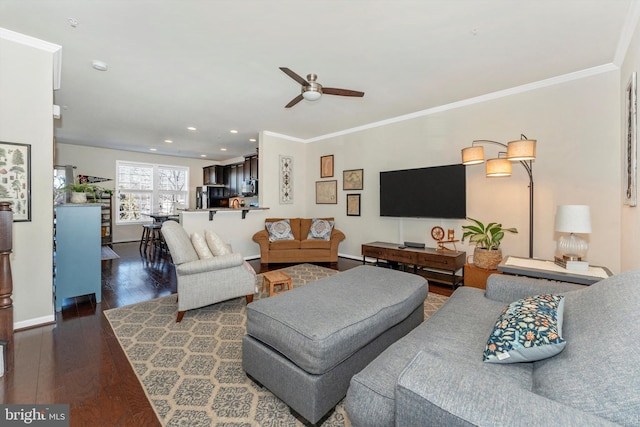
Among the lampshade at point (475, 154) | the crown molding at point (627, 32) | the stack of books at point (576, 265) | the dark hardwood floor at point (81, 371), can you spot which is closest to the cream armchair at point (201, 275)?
the dark hardwood floor at point (81, 371)

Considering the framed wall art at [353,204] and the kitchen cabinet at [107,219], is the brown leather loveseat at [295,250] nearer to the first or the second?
the framed wall art at [353,204]

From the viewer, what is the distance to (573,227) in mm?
2520

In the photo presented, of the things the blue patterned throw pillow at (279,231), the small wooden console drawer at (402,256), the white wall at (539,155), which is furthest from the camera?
the blue patterned throw pillow at (279,231)

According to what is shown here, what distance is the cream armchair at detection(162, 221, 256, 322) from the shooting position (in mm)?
2621

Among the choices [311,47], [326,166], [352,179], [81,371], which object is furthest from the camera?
[326,166]

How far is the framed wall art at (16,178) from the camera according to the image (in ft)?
7.95

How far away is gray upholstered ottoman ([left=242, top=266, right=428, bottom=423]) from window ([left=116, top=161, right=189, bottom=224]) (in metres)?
7.79

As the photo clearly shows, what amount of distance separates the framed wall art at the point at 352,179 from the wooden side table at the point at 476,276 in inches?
101

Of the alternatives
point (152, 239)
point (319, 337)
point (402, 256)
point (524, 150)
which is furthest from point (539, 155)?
point (152, 239)

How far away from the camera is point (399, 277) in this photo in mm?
2393

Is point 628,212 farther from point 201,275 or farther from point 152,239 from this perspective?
point 152,239

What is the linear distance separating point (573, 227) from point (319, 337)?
262 centimetres

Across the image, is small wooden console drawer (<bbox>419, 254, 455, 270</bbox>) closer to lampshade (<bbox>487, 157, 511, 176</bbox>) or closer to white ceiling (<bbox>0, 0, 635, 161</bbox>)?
lampshade (<bbox>487, 157, 511, 176</bbox>)

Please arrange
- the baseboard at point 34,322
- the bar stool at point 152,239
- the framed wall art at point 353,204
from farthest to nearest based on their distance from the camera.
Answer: the bar stool at point 152,239 < the framed wall art at point 353,204 < the baseboard at point 34,322
